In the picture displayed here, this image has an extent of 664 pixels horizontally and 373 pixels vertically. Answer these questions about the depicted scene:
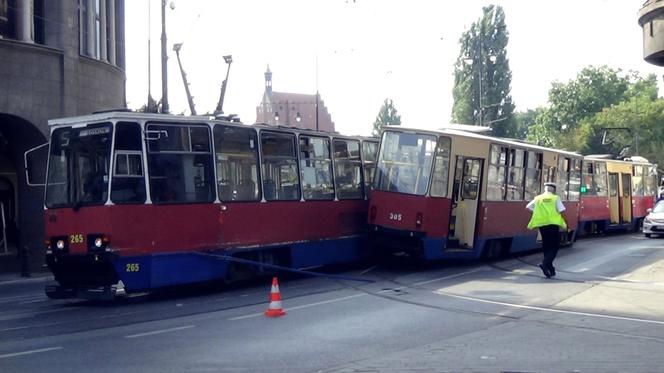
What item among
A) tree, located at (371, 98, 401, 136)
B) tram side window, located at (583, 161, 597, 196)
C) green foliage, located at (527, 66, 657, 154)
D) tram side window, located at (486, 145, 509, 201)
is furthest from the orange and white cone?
tree, located at (371, 98, 401, 136)

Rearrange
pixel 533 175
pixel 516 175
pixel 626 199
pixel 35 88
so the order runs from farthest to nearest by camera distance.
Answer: pixel 626 199 → pixel 35 88 → pixel 533 175 → pixel 516 175

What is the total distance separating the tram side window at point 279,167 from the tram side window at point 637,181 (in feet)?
81.5

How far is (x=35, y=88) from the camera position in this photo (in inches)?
969

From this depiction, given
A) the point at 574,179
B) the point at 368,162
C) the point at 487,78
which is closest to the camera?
the point at 368,162

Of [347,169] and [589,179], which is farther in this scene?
[589,179]

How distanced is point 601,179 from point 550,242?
60.8 feet

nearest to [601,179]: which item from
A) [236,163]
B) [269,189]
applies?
[269,189]

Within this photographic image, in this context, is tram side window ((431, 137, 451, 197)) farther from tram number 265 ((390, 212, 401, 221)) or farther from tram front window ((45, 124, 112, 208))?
tram front window ((45, 124, 112, 208))

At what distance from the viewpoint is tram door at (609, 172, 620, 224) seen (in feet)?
117

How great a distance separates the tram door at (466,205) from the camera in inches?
774

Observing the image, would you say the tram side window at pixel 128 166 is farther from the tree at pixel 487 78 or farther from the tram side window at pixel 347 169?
the tree at pixel 487 78

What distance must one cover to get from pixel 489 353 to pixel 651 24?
4521mm

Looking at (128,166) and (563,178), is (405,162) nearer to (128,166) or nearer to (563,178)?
(128,166)

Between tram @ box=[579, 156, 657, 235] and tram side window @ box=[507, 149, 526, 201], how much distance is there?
997 cm
